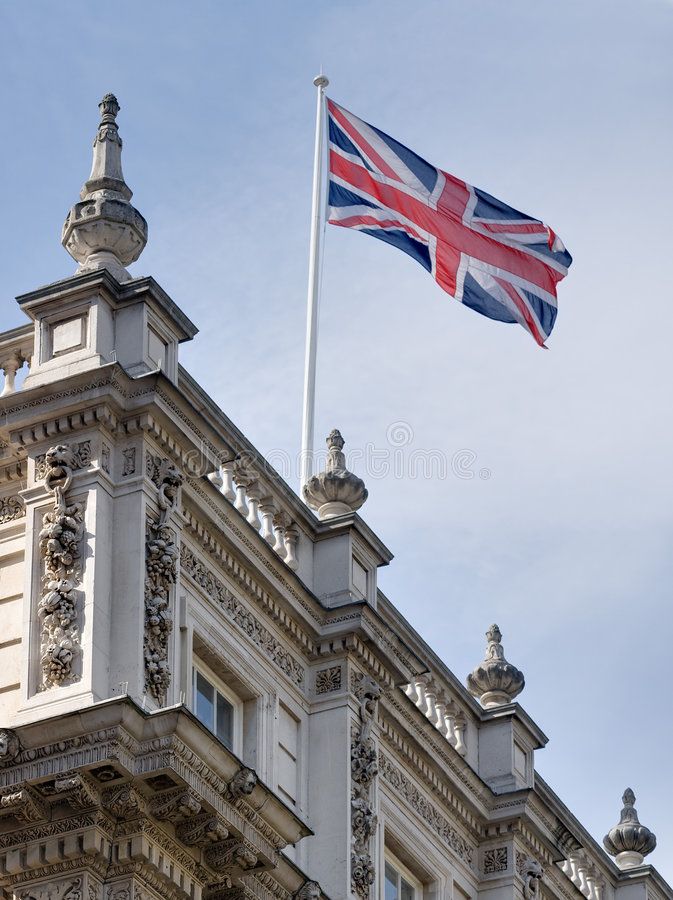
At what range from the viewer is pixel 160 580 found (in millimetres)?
26906

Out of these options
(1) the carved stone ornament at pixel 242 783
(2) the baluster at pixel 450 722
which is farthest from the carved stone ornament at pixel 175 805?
(2) the baluster at pixel 450 722

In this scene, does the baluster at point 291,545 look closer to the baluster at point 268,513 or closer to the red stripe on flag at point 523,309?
the baluster at point 268,513

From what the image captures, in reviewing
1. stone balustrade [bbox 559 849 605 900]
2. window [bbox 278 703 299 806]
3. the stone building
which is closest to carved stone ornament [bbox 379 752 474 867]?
the stone building

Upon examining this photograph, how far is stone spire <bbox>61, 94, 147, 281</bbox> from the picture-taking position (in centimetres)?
2877

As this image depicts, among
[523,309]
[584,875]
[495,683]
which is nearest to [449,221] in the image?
[523,309]

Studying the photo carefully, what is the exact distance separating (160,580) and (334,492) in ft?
15.7

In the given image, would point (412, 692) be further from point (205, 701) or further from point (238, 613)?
point (205, 701)

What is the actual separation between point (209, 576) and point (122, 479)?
6.11 feet

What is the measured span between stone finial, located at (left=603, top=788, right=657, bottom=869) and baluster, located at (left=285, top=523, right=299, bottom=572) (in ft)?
32.9

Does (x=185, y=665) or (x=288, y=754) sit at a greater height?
(x=288, y=754)

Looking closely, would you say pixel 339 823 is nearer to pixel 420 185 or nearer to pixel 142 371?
pixel 142 371

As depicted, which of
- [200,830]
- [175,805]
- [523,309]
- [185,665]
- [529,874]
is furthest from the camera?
[523,309]

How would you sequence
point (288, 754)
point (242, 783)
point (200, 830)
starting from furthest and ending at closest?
point (288, 754) → point (242, 783) → point (200, 830)

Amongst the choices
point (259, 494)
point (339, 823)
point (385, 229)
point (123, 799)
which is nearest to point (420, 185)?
point (385, 229)
